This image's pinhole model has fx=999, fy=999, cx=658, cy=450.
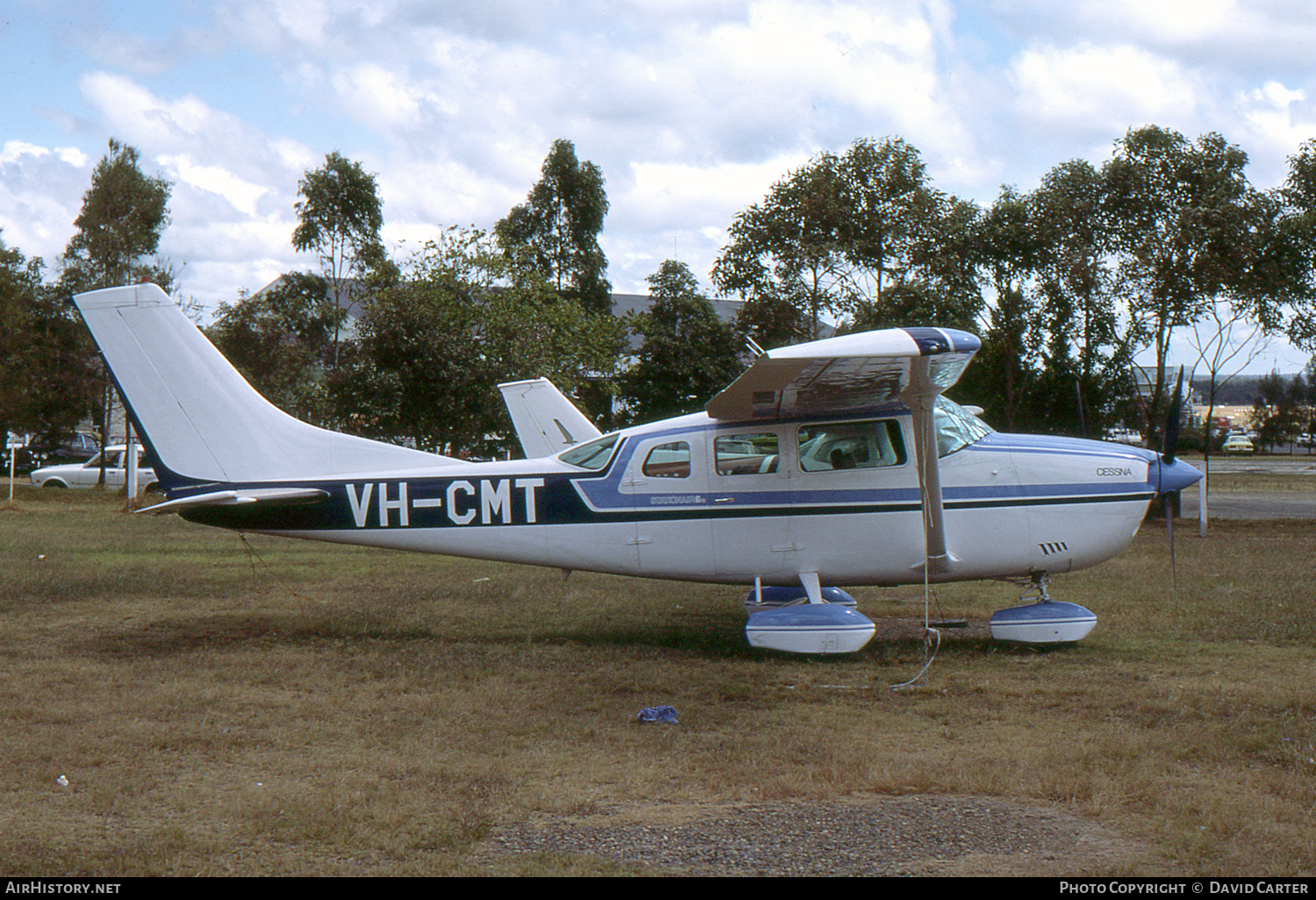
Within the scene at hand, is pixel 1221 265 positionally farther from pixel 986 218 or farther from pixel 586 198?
pixel 586 198

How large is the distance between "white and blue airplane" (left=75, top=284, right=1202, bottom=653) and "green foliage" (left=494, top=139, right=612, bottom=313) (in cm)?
4221

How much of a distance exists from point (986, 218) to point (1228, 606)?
43.8ft

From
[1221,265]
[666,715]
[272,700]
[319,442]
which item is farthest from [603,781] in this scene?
[1221,265]

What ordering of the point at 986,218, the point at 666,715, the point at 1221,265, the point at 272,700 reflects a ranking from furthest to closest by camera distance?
the point at 986,218, the point at 1221,265, the point at 272,700, the point at 666,715

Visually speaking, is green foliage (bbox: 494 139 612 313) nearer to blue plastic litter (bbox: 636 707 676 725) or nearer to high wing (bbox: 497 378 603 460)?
high wing (bbox: 497 378 603 460)

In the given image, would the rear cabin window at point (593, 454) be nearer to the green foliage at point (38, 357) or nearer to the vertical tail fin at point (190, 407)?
the vertical tail fin at point (190, 407)

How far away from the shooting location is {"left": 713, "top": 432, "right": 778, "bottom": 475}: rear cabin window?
8930 mm

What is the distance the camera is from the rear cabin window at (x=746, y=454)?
8930 millimetres

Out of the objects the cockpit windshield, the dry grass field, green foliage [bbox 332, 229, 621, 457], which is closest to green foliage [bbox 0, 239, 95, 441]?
green foliage [bbox 332, 229, 621, 457]

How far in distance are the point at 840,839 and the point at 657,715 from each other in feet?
7.70

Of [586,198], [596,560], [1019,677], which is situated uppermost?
[586,198]

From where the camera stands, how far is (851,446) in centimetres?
887

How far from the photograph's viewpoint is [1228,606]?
1061 cm

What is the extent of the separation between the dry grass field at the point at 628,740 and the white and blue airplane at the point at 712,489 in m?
0.83
